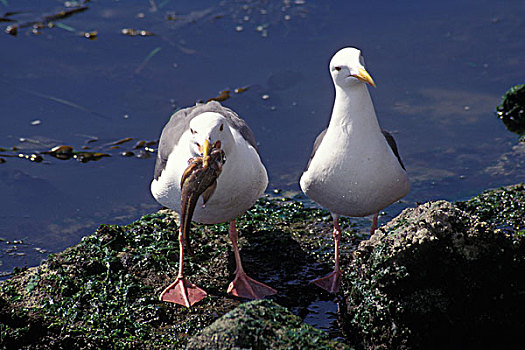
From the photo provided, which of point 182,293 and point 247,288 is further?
point 247,288

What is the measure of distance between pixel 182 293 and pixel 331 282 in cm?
124


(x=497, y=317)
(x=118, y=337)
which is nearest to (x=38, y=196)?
(x=118, y=337)

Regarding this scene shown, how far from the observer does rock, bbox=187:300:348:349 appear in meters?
3.82

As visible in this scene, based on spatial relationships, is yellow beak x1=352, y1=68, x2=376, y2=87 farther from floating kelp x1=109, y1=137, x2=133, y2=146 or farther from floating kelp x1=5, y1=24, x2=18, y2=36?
floating kelp x1=5, y1=24, x2=18, y2=36

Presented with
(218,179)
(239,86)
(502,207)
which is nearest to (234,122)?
(218,179)

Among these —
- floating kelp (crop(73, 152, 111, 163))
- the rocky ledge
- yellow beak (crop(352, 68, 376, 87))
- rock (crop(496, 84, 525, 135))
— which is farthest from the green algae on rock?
rock (crop(496, 84, 525, 135))

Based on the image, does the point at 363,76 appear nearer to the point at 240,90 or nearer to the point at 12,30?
the point at 240,90

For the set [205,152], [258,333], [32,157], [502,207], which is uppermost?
[205,152]

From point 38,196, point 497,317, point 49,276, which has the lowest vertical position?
point 38,196

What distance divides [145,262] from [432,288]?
95.8 inches

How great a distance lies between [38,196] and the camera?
7.52m

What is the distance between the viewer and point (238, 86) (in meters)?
9.27

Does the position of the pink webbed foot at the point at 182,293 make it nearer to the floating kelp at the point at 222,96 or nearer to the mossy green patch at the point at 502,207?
the mossy green patch at the point at 502,207

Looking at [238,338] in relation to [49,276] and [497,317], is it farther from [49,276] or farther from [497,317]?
[49,276]
